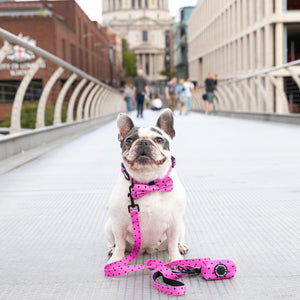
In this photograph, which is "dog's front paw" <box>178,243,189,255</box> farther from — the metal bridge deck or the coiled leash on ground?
the coiled leash on ground

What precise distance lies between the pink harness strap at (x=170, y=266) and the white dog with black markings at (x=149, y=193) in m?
0.05

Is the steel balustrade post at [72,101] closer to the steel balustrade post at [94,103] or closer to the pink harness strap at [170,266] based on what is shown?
the steel balustrade post at [94,103]

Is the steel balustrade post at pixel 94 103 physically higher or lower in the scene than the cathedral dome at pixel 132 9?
lower

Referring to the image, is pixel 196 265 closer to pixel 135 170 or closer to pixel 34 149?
pixel 135 170

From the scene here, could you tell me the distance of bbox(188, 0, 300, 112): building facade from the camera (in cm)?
3244

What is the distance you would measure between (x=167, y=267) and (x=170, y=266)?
0.03 m

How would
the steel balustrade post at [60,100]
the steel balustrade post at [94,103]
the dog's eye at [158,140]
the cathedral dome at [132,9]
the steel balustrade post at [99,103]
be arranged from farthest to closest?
the cathedral dome at [132,9]
the steel balustrade post at [99,103]
the steel balustrade post at [94,103]
the steel balustrade post at [60,100]
the dog's eye at [158,140]

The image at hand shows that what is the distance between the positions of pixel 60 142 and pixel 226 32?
37801 mm

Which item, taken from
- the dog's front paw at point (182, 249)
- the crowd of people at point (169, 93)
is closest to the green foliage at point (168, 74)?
the crowd of people at point (169, 93)

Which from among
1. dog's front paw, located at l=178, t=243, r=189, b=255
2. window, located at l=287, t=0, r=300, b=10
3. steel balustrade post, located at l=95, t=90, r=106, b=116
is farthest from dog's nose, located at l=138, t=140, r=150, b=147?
window, located at l=287, t=0, r=300, b=10

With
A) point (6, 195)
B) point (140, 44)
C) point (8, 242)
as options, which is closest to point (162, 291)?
point (8, 242)

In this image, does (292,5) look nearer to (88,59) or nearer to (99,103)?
(99,103)

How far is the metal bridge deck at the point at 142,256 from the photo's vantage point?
2580 millimetres

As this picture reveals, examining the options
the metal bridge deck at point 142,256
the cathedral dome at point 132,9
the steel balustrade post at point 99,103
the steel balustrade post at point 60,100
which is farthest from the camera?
Answer: the cathedral dome at point 132,9
